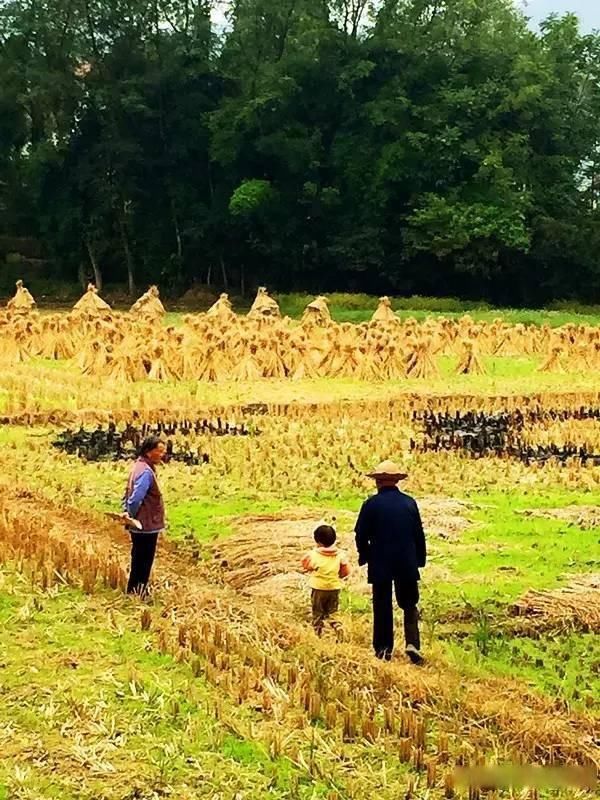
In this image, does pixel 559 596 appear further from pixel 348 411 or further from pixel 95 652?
pixel 348 411

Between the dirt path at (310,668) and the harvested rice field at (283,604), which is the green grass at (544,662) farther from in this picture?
the dirt path at (310,668)

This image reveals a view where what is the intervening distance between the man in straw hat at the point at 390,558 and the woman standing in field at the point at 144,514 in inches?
54.5

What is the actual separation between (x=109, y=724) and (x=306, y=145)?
1418 inches

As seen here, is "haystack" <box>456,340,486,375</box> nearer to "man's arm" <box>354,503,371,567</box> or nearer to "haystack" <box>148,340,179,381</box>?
"haystack" <box>148,340,179,381</box>

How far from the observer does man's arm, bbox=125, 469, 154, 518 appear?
22.1ft

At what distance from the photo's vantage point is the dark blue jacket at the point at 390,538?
5.99 m

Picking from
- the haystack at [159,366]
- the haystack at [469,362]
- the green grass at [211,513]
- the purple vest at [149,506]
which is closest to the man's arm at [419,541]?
the purple vest at [149,506]

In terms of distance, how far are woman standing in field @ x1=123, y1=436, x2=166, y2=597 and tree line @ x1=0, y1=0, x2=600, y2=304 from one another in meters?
30.3

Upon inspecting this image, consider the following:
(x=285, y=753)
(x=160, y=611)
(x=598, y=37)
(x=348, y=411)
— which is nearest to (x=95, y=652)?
(x=160, y=611)

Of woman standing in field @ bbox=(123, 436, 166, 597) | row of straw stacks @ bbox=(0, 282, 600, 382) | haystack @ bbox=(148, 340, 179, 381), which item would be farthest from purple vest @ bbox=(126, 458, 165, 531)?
Result: haystack @ bbox=(148, 340, 179, 381)

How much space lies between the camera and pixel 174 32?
4247cm

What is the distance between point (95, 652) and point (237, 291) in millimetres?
37882

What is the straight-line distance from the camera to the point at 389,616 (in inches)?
236

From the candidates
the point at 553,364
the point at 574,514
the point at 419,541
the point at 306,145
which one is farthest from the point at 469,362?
the point at 306,145
